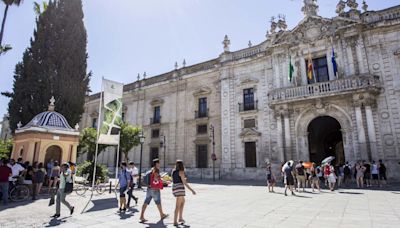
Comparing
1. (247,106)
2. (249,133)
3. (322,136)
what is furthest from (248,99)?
(322,136)

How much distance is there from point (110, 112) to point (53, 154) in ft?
18.4

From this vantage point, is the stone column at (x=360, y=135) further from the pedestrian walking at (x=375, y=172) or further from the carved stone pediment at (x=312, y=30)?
the carved stone pediment at (x=312, y=30)

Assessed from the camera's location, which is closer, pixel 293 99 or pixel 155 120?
pixel 293 99

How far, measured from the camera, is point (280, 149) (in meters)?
18.8

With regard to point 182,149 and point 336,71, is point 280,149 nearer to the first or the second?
point 336,71

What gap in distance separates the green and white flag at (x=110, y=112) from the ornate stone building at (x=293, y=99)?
41.4ft

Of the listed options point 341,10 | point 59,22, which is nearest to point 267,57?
point 341,10

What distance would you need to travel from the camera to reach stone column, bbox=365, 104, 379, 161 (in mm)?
15578

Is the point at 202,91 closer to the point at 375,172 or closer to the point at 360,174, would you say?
the point at 360,174

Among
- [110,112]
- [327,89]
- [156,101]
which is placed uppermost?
[156,101]

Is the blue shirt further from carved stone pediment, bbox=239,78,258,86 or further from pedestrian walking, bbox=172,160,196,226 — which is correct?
carved stone pediment, bbox=239,78,258,86

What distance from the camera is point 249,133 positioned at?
68.4ft

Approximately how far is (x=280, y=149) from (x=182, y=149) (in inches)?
393

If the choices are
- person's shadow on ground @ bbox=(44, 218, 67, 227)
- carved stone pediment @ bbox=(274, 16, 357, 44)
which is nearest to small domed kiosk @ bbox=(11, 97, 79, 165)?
person's shadow on ground @ bbox=(44, 218, 67, 227)
